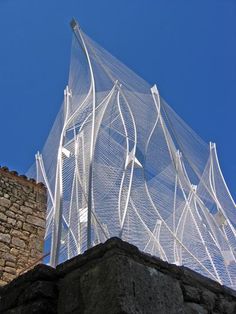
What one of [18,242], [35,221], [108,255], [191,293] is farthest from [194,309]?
[35,221]

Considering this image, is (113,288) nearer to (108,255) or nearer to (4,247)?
(108,255)

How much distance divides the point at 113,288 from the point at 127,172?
1522cm

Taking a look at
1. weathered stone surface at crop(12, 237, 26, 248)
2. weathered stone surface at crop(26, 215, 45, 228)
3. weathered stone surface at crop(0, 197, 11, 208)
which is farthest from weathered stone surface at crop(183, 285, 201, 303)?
weathered stone surface at crop(26, 215, 45, 228)

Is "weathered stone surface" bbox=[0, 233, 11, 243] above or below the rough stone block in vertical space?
above

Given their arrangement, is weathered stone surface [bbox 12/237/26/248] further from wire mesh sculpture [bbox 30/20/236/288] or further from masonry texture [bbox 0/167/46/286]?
wire mesh sculpture [bbox 30/20/236/288]

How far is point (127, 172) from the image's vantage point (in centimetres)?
1808

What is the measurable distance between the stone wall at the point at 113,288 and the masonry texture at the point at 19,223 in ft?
18.8

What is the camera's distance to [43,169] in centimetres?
1984

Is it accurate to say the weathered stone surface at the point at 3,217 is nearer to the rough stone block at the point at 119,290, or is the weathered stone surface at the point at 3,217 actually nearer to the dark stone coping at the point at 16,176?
the dark stone coping at the point at 16,176

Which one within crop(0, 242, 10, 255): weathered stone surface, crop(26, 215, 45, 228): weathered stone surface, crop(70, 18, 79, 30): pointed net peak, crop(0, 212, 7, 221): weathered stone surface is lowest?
crop(0, 242, 10, 255): weathered stone surface

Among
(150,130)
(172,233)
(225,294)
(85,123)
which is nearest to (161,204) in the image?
(172,233)

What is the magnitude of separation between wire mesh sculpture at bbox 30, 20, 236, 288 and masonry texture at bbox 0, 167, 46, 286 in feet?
13.3

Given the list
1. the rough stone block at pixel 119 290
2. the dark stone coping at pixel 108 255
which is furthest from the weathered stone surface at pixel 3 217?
the rough stone block at pixel 119 290

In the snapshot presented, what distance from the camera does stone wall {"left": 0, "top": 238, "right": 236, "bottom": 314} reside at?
290 cm
